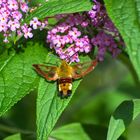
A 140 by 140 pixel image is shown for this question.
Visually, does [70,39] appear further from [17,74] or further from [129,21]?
[129,21]

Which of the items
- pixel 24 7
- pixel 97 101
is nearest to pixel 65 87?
pixel 24 7

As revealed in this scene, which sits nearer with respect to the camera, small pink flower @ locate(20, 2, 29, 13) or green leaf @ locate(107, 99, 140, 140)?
green leaf @ locate(107, 99, 140, 140)

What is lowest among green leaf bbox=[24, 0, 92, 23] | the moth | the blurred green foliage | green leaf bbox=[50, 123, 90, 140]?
the blurred green foliage

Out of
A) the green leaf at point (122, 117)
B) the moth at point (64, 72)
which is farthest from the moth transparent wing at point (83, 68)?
the green leaf at point (122, 117)

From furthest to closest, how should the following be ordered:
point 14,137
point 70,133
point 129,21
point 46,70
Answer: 1. point 70,133
2. point 14,137
3. point 46,70
4. point 129,21

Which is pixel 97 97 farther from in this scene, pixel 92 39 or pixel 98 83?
pixel 92 39

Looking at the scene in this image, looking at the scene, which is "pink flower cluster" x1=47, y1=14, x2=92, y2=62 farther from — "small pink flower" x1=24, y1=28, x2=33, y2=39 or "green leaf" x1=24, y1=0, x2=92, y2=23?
"green leaf" x1=24, y1=0, x2=92, y2=23

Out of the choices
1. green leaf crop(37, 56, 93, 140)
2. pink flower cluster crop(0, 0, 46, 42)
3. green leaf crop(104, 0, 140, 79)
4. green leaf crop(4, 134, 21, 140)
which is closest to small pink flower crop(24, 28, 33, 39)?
pink flower cluster crop(0, 0, 46, 42)
